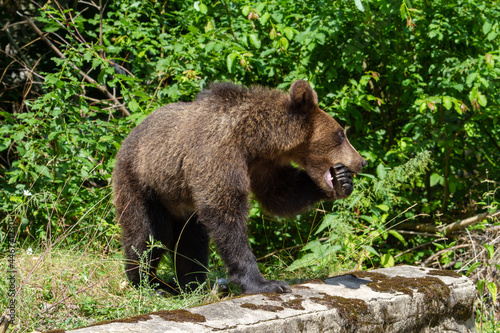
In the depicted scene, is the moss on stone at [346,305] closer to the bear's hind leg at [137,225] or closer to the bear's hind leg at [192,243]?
the bear's hind leg at [137,225]

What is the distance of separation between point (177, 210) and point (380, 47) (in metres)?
3.34

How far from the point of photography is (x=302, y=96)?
4.52 metres

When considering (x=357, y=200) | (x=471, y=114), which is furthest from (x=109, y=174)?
(x=471, y=114)

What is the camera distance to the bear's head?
15.1 feet

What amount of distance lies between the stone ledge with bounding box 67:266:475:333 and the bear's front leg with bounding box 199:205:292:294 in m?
0.33

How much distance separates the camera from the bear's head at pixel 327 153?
15.1 ft

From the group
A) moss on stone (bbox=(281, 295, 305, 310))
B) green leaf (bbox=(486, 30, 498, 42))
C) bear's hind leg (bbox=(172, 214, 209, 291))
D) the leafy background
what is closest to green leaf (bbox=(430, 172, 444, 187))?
the leafy background

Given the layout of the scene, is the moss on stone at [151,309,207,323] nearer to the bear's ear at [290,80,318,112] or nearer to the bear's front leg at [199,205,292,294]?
the bear's front leg at [199,205,292,294]

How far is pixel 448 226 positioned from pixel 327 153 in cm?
273

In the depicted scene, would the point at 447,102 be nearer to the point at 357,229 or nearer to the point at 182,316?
the point at 357,229

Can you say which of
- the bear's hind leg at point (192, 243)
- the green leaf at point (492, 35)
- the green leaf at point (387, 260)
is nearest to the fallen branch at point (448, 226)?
the green leaf at point (387, 260)

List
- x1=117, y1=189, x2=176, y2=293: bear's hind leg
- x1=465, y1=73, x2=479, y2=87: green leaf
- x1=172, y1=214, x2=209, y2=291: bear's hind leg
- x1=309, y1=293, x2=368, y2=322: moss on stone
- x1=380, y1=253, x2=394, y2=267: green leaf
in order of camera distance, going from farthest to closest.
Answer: x1=380, y1=253, x2=394, y2=267: green leaf
x1=465, y1=73, x2=479, y2=87: green leaf
x1=172, y1=214, x2=209, y2=291: bear's hind leg
x1=117, y1=189, x2=176, y2=293: bear's hind leg
x1=309, y1=293, x2=368, y2=322: moss on stone

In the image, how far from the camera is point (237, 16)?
22.0 ft

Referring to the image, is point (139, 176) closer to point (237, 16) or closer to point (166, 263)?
Result: point (166, 263)
